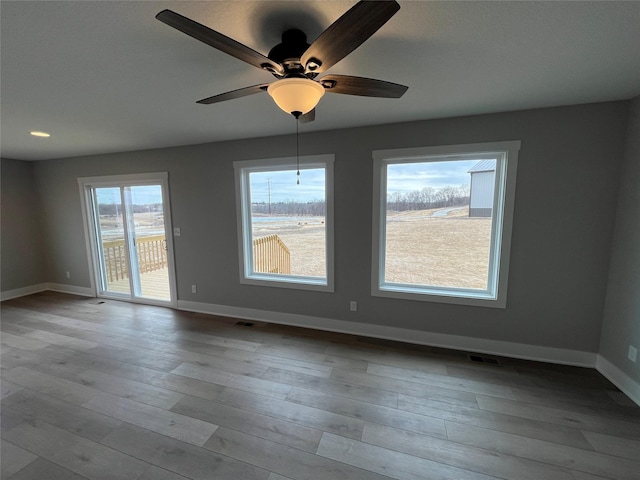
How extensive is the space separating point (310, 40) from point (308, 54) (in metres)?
0.38

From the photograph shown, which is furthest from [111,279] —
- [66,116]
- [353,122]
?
[353,122]

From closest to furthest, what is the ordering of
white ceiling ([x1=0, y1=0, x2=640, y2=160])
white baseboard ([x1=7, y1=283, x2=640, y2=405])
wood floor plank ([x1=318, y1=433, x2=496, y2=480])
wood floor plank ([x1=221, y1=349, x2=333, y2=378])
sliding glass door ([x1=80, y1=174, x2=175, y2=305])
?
white ceiling ([x1=0, y1=0, x2=640, y2=160])
wood floor plank ([x1=318, y1=433, x2=496, y2=480])
white baseboard ([x1=7, y1=283, x2=640, y2=405])
wood floor plank ([x1=221, y1=349, x2=333, y2=378])
sliding glass door ([x1=80, y1=174, x2=175, y2=305])

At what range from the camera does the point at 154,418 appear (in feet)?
6.04

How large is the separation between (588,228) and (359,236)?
6.78 feet

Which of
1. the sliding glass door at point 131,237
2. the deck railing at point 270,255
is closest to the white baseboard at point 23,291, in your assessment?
the sliding glass door at point 131,237

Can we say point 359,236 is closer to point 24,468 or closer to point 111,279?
point 24,468

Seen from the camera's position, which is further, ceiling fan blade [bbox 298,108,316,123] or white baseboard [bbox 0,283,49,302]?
white baseboard [bbox 0,283,49,302]

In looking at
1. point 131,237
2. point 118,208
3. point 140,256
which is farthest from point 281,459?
point 118,208

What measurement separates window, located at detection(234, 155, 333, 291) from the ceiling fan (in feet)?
5.17

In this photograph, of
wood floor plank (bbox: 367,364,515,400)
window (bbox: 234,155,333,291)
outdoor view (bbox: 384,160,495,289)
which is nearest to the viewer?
wood floor plank (bbox: 367,364,515,400)

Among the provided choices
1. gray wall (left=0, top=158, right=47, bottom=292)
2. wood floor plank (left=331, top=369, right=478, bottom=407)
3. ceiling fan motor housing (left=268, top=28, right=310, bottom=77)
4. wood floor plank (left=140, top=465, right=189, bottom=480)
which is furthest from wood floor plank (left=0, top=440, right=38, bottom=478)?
gray wall (left=0, top=158, right=47, bottom=292)

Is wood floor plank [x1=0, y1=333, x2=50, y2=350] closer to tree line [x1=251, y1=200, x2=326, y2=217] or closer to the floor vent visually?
tree line [x1=251, y1=200, x2=326, y2=217]

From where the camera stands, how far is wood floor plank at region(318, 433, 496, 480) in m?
1.43

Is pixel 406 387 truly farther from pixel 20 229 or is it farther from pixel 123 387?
pixel 20 229
